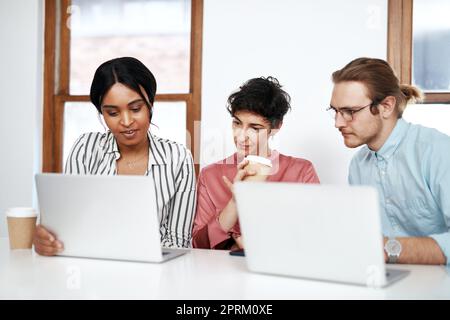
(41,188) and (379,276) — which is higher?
(41,188)

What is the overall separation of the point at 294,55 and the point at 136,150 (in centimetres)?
110

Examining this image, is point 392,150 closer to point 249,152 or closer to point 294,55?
point 249,152

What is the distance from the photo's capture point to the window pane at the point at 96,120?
3.00m

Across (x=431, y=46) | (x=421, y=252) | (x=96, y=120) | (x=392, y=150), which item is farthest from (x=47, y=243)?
(x=431, y=46)

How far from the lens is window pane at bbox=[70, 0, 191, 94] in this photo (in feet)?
9.96

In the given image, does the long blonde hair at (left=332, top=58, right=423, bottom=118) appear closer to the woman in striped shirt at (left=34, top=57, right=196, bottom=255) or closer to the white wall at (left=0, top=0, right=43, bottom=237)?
the woman in striped shirt at (left=34, top=57, right=196, bottom=255)

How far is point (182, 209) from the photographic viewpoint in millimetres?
1959

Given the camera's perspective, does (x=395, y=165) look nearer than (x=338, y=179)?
Yes

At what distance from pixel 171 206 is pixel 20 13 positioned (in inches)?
71.2

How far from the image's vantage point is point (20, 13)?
3166mm

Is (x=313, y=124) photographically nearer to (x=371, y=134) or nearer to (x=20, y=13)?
(x=371, y=134)

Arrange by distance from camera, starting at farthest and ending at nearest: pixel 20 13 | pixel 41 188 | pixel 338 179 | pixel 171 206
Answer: pixel 20 13 < pixel 338 179 < pixel 171 206 < pixel 41 188
